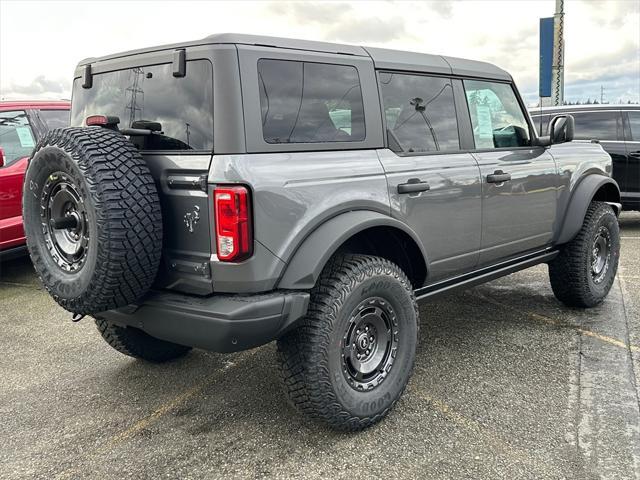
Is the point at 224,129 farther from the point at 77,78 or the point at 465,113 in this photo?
the point at 465,113

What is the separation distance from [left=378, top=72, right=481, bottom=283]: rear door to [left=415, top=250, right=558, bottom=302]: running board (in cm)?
7

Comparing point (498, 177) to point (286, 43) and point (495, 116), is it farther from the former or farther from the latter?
point (286, 43)

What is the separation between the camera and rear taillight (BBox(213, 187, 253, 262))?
237cm

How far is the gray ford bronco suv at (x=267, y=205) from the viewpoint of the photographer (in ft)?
7.97

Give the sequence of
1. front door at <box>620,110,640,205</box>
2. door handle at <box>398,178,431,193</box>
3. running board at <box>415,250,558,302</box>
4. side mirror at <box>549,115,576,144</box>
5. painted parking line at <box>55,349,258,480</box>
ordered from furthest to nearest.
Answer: front door at <box>620,110,640,205</box> → side mirror at <box>549,115,576,144</box> → running board at <box>415,250,558,302</box> → door handle at <box>398,178,431,193</box> → painted parking line at <box>55,349,258,480</box>

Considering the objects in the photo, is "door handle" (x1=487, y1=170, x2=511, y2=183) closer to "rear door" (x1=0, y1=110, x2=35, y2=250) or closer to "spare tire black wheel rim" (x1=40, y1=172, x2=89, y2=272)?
"spare tire black wheel rim" (x1=40, y1=172, x2=89, y2=272)

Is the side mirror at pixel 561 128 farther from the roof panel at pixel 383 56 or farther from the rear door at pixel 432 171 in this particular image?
the rear door at pixel 432 171

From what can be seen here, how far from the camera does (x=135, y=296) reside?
8.29 feet

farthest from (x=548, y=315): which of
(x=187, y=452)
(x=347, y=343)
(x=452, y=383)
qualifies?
(x=187, y=452)

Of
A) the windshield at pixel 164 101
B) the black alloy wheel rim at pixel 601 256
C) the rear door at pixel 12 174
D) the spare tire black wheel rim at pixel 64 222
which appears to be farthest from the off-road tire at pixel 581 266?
the rear door at pixel 12 174

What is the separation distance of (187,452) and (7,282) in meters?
4.36

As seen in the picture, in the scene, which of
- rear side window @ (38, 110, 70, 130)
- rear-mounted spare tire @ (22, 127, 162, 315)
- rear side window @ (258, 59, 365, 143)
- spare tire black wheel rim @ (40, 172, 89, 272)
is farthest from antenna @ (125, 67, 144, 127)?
rear side window @ (38, 110, 70, 130)

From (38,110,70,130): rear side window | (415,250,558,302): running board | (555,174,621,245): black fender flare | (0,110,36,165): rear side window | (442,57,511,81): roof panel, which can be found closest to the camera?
(415,250,558,302): running board

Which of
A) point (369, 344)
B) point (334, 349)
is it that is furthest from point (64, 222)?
point (369, 344)
